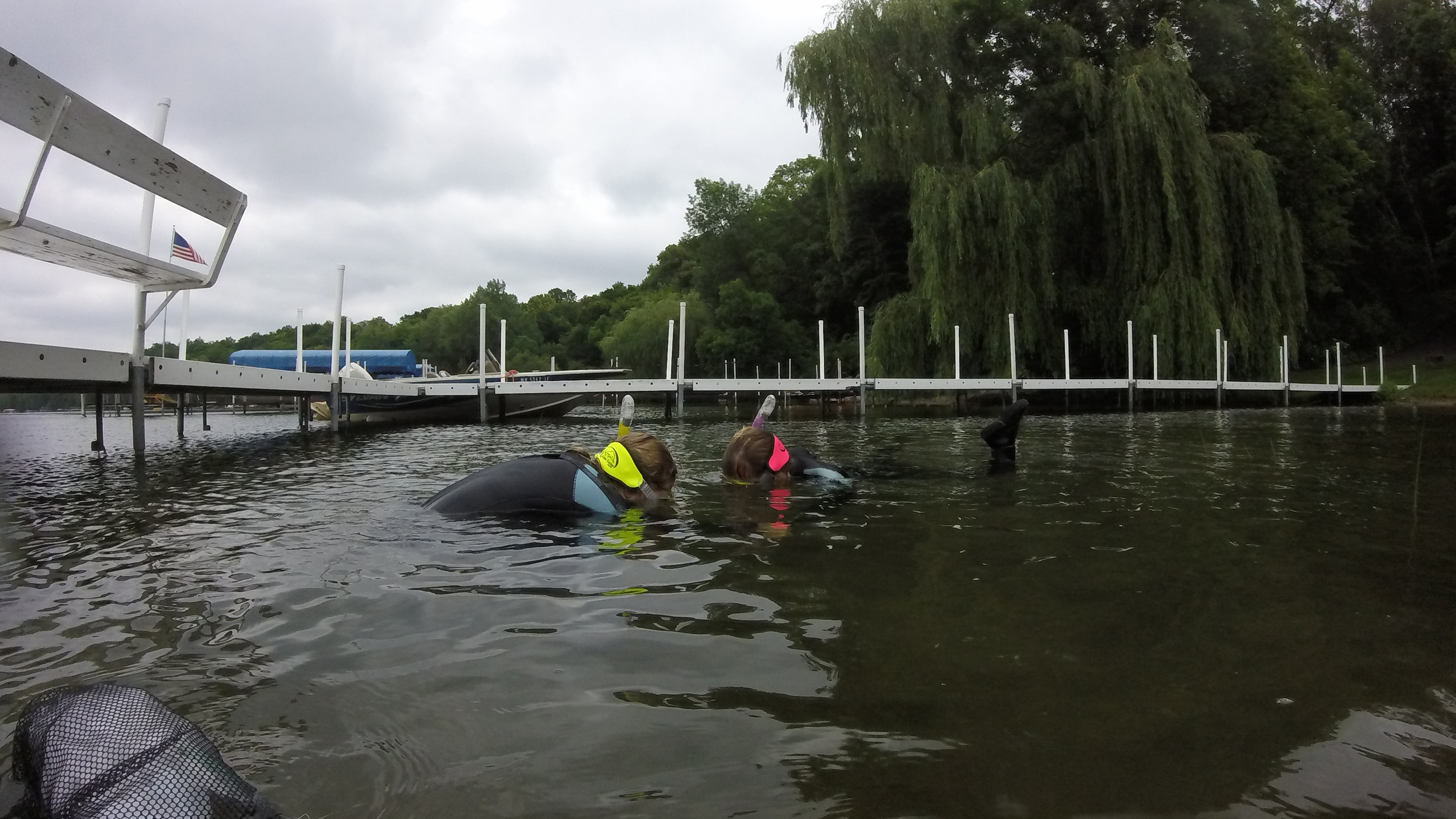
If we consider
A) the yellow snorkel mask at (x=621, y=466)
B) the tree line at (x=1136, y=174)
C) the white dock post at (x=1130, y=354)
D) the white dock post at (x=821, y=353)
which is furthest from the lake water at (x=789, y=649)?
the tree line at (x=1136, y=174)

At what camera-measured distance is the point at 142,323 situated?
8188 millimetres

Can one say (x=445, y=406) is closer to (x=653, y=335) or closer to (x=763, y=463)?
(x=763, y=463)

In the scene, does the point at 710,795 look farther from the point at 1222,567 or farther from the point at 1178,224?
the point at 1178,224

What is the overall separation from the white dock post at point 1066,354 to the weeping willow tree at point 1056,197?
24cm

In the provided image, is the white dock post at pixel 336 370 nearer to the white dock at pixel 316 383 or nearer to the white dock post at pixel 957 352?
the white dock at pixel 316 383

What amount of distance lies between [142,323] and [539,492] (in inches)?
245

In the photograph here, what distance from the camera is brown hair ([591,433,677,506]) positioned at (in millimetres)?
4902

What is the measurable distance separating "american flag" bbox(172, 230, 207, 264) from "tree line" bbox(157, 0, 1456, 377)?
1537 centimetres

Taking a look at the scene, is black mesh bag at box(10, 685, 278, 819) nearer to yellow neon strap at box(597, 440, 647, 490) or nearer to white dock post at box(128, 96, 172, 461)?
yellow neon strap at box(597, 440, 647, 490)

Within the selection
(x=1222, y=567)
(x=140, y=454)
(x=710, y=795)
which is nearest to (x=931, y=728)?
(x=710, y=795)

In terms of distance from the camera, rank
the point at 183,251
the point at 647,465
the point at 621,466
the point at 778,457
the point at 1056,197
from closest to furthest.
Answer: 1. the point at 621,466
2. the point at 647,465
3. the point at 778,457
4. the point at 183,251
5. the point at 1056,197

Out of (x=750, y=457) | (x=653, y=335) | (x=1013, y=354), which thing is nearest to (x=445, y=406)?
(x=1013, y=354)

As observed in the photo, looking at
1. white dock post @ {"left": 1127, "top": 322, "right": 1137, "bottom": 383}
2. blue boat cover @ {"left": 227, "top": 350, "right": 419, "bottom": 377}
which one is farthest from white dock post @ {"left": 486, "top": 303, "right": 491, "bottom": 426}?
blue boat cover @ {"left": 227, "top": 350, "right": 419, "bottom": 377}

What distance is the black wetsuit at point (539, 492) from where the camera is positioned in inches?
184
